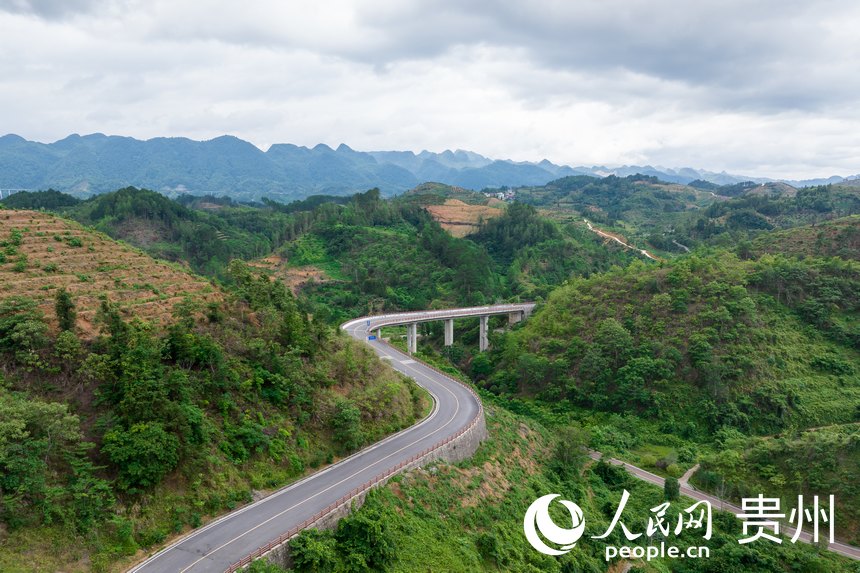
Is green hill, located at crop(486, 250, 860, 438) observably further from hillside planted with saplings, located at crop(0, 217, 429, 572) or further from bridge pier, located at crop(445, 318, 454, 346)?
hillside planted with saplings, located at crop(0, 217, 429, 572)

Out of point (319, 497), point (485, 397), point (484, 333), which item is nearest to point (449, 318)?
point (484, 333)

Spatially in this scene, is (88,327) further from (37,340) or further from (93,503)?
(93,503)

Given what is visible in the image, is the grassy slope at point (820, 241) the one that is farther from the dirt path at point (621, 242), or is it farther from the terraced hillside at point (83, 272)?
the terraced hillside at point (83, 272)

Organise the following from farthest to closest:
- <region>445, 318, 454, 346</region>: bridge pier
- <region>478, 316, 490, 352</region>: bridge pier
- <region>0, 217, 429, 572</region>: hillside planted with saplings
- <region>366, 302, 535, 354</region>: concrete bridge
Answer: <region>478, 316, 490, 352</region>: bridge pier
<region>445, 318, 454, 346</region>: bridge pier
<region>366, 302, 535, 354</region>: concrete bridge
<region>0, 217, 429, 572</region>: hillside planted with saplings

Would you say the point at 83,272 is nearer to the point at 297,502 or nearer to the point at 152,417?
the point at 152,417

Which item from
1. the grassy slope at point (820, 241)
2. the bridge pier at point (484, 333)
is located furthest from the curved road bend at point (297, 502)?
the grassy slope at point (820, 241)

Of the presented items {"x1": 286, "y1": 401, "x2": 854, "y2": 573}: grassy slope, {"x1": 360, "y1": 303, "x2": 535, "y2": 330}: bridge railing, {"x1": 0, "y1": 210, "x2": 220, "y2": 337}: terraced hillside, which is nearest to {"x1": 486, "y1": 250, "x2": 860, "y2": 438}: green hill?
{"x1": 360, "y1": 303, "x2": 535, "y2": 330}: bridge railing
